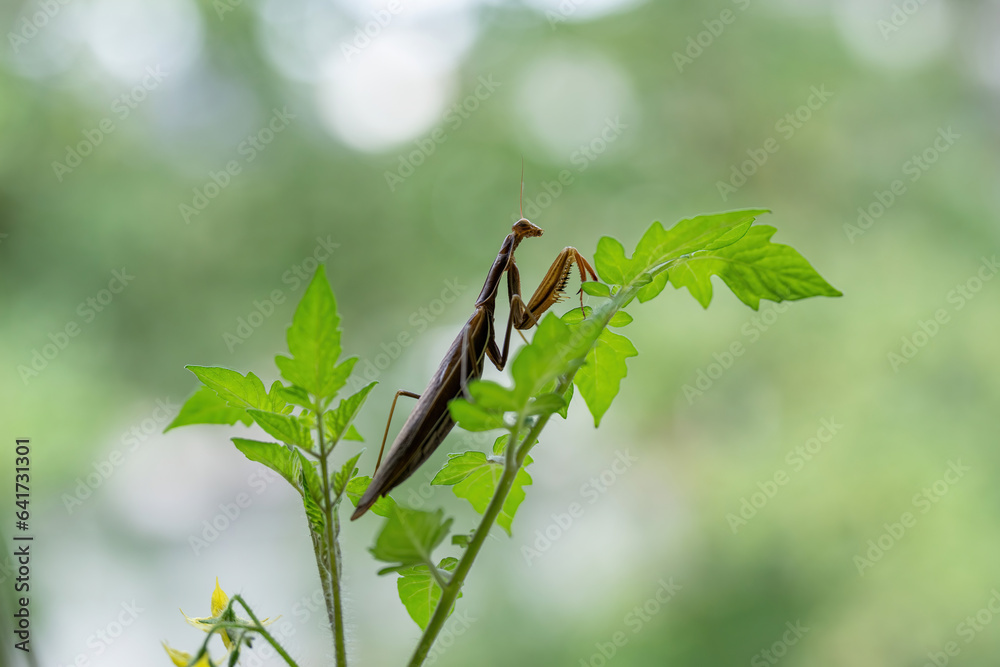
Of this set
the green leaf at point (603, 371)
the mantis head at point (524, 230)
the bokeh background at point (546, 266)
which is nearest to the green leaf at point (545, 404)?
the green leaf at point (603, 371)

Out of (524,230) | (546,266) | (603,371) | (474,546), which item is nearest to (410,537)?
(474,546)

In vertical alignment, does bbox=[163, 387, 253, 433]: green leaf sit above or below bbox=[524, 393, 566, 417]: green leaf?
below

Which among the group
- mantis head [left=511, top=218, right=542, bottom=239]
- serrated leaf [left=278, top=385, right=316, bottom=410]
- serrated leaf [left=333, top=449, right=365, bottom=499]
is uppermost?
mantis head [left=511, top=218, right=542, bottom=239]

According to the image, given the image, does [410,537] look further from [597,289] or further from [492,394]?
[597,289]

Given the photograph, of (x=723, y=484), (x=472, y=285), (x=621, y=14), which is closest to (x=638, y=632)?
(x=723, y=484)

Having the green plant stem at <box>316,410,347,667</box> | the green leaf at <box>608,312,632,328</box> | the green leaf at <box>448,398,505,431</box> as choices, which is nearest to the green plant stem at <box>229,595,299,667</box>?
the green plant stem at <box>316,410,347,667</box>

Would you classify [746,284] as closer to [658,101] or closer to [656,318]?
[656,318]

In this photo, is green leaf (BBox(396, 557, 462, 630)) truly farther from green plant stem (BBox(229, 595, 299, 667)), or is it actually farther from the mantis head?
the mantis head
